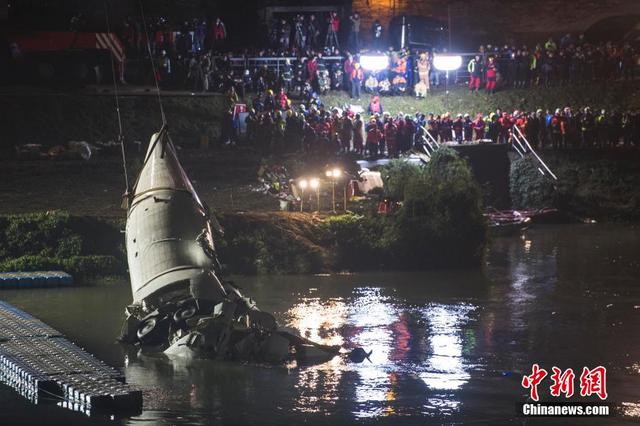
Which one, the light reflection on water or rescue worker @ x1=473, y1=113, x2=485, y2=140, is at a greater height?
rescue worker @ x1=473, y1=113, x2=485, y2=140

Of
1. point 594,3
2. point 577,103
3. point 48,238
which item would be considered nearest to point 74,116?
point 48,238

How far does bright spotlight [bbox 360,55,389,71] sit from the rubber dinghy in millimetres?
20958

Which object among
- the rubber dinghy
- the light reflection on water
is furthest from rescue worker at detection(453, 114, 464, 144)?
the rubber dinghy

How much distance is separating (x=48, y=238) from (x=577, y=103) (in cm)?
2320

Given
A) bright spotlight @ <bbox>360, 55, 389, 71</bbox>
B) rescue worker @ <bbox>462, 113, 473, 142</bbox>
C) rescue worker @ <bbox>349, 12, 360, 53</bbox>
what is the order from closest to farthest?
rescue worker @ <bbox>462, 113, 473, 142</bbox>
bright spotlight @ <bbox>360, 55, 389, 71</bbox>
rescue worker @ <bbox>349, 12, 360, 53</bbox>

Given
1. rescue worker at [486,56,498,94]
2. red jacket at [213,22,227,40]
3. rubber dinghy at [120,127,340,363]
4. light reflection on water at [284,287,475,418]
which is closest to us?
light reflection on water at [284,287,475,418]

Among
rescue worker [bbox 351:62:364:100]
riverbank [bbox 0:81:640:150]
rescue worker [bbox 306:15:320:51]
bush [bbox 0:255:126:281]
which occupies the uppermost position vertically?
rescue worker [bbox 306:15:320:51]

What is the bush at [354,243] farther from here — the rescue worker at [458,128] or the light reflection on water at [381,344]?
the rescue worker at [458,128]

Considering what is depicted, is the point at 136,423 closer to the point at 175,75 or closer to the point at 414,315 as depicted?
the point at 414,315

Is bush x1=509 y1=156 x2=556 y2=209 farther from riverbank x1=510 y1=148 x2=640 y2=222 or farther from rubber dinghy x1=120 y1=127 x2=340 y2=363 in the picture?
rubber dinghy x1=120 y1=127 x2=340 y2=363

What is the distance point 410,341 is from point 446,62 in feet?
84.3

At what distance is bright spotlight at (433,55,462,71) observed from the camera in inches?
1996

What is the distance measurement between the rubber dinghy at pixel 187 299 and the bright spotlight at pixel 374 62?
21.0m

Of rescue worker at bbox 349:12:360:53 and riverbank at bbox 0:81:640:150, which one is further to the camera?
rescue worker at bbox 349:12:360:53
